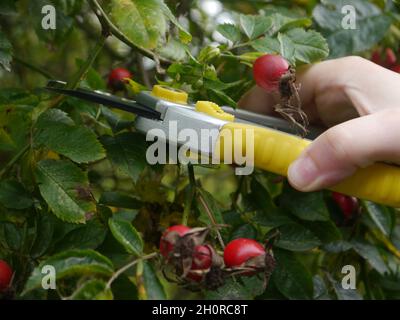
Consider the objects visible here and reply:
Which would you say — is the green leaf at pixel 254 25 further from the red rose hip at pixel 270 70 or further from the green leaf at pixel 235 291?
the green leaf at pixel 235 291

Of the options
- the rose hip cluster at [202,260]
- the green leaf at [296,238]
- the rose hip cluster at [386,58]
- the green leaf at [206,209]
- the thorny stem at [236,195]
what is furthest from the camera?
the rose hip cluster at [386,58]

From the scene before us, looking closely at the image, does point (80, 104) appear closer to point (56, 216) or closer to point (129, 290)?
point (56, 216)

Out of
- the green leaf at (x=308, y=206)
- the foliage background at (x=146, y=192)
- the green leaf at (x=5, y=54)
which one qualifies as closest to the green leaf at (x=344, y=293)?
the foliage background at (x=146, y=192)

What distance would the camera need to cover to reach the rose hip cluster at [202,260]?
812mm

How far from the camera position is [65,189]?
98 cm

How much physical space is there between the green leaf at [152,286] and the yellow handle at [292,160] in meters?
0.19

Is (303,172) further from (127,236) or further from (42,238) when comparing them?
(42,238)

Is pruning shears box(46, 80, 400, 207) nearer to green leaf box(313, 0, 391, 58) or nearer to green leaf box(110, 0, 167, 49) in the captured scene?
green leaf box(110, 0, 167, 49)

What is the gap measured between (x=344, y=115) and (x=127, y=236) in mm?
566

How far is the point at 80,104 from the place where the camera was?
1174 mm

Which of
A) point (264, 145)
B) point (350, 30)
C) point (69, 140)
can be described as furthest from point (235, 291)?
point (350, 30)

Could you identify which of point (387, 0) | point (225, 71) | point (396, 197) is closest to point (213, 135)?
point (396, 197)

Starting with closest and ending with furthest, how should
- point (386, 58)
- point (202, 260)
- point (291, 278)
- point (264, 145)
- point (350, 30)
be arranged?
1. point (202, 260)
2. point (264, 145)
3. point (291, 278)
4. point (350, 30)
5. point (386, 58)
